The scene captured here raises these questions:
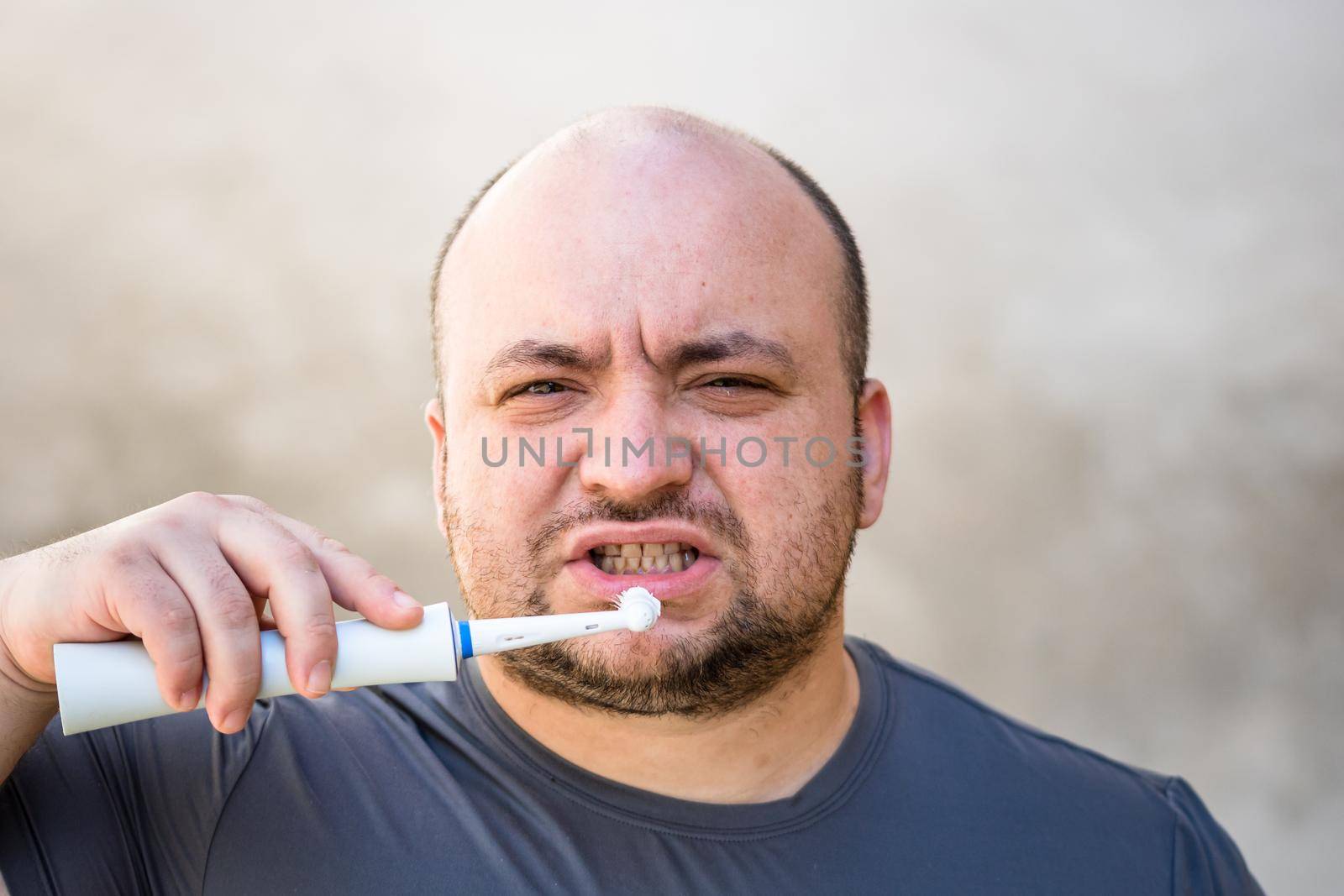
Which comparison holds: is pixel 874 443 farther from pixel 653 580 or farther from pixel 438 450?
pixel 438 450

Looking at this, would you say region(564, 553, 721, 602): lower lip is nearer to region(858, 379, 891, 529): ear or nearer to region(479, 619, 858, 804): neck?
region(479, 619, 858, 804): neck

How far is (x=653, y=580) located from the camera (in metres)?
1.29

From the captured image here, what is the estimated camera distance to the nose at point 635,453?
1.27 meters

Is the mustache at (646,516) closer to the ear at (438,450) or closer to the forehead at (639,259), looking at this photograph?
the forehead at (639,259)

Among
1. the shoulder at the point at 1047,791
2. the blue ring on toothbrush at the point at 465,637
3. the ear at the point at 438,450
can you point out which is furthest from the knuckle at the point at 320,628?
the shoulder at the point at 1047,791

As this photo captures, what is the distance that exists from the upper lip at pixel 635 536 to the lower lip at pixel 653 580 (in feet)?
0.07

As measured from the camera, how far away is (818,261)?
5.02 feet

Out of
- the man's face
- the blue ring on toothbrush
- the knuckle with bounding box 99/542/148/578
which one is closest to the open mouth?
the man's face

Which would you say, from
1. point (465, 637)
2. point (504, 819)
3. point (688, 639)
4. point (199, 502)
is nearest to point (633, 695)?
point (688, 639)

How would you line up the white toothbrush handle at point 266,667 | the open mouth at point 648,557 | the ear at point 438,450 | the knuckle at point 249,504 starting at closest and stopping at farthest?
the white toothbrush handle at point 266,667 < the knuckle at point 249,504 < the open mouth at point 648,557 < the ear at point 438,450

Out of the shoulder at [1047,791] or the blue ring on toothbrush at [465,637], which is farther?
the shoulder at [1047,791]

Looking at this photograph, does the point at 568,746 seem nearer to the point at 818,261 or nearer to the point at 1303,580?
the point at 818,261

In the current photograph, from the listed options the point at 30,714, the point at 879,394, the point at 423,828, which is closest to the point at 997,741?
the point at 879,394

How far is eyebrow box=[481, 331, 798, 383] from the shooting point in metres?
1.35
